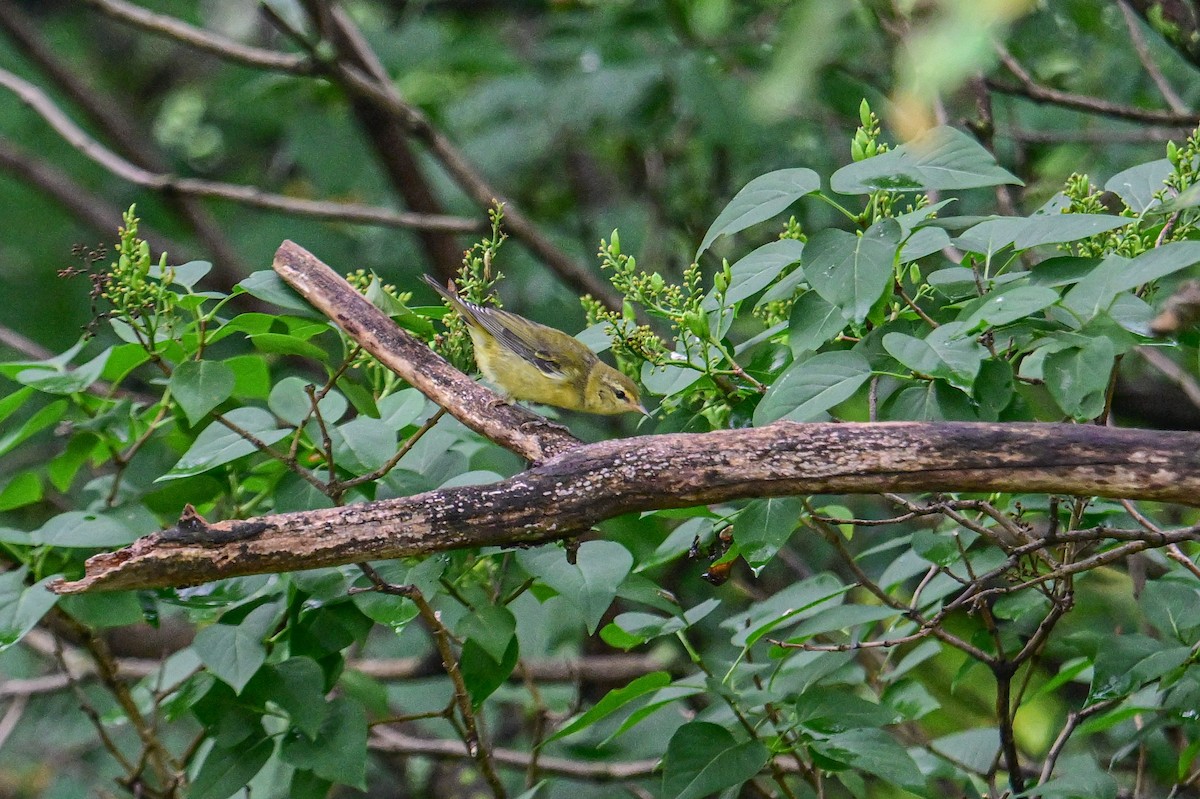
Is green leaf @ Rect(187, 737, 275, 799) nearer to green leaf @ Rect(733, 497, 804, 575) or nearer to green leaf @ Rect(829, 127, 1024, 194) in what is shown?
green leaf @ Rect(733, 497, 804, 575)

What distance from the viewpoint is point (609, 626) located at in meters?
2.35

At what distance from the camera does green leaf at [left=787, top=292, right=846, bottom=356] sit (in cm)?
193

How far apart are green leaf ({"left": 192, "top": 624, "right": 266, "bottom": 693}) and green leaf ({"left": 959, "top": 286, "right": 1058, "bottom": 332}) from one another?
1398mm

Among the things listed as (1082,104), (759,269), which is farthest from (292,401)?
(1082,104)

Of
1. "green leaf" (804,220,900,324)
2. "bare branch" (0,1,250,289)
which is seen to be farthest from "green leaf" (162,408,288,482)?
"bare branch" (0,1,250,289)

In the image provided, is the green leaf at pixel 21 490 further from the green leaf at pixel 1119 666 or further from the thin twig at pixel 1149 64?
the thin twig at pixel 1149 64

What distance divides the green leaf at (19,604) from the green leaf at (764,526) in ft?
4.26

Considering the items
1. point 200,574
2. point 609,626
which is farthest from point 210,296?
point 609,626

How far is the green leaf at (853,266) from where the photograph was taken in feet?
5.96

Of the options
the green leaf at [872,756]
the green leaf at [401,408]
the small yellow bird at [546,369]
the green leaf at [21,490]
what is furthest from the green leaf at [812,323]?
the green leaf at [21,490]

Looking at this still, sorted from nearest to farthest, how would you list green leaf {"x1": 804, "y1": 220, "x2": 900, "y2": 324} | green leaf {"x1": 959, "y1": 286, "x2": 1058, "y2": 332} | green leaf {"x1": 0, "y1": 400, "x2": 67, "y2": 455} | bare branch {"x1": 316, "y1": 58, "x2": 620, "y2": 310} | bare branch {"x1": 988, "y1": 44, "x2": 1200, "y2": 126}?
1. green leaf {"x1": 959, "y1": 286, "x2": 1058, "y2": 332}
2. green leaf {"x1": 804, "y1": 220, "x2": 900, "y2": 324}
3. green leaf {"x1": 0, "y1": 400, "x2": 67, "y2": 455}
4. bare branch {"x1": 988, "y1": 44, "x2": 1200, "y2": 126}
5. bare branch {"x1": 316, "y1": 58, "x2": 620, "y2": 310}

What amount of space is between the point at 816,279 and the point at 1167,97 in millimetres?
2576

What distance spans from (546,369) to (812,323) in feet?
5.77

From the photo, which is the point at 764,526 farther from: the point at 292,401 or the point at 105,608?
the point at 105,608
